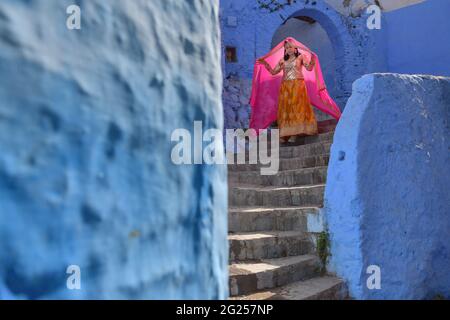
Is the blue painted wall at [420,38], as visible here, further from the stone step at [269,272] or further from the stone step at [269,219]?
the stone step at [269,272]

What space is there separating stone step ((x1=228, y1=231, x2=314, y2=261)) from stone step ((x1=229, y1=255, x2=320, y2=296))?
0.22ft

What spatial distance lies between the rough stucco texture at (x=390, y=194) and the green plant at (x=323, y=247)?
2.0 inches

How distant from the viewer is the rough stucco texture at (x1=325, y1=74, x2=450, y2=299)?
269 cm

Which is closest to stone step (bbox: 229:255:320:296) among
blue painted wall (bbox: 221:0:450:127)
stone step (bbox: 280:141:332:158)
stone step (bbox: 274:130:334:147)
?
stone step (bbox: 280:141:332:158)

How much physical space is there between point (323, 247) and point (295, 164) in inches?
61.5

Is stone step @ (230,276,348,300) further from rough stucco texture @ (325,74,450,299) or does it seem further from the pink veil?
the pink veil

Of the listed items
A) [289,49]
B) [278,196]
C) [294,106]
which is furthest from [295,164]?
[289,49]

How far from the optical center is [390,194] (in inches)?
111

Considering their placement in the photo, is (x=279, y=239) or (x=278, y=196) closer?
(x=279, y=239)

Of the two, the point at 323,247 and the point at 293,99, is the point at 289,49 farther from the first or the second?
the point at 323,247

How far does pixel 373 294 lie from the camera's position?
8.65 ft

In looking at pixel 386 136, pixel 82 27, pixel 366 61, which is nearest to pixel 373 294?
pixel 386 136

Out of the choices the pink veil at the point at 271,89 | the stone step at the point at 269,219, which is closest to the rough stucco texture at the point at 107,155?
the stone step at the point at 269,219

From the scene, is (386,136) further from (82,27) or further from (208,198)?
(82,27)
